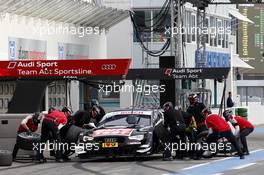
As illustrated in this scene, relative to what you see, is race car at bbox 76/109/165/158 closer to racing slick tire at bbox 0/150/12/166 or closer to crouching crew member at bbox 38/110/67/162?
crouching crew member at bbox 38/110/67/162

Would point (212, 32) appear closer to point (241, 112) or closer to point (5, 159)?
Result: point (241, 112)

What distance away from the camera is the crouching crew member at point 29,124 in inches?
840

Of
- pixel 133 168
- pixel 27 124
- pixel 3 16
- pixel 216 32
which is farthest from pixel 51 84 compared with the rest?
pixel 216 32

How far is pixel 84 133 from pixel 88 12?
1826 centimetres

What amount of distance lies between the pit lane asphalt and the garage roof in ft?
37.2

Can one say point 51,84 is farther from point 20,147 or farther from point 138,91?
point 138,91

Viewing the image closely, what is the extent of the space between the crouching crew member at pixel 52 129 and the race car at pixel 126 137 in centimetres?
A: 71

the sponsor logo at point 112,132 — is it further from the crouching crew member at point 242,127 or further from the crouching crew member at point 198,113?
the crouching crew member at point 242,127

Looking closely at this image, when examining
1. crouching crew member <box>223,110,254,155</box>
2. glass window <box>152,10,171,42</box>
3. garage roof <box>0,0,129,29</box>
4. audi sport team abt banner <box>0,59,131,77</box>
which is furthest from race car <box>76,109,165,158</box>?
glass window <box>152,10,171,42</box>

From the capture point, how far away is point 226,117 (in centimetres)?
2180

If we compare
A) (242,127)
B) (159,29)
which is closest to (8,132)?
(242,127)

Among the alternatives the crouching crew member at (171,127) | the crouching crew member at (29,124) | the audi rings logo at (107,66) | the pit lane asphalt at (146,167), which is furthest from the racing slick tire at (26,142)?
the audi rings logo at (107,66)

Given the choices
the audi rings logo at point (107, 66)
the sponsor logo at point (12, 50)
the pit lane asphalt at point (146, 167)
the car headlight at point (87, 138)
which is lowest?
the pit lane asphalt at point (146, 167)

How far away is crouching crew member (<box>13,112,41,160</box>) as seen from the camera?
21.3m
